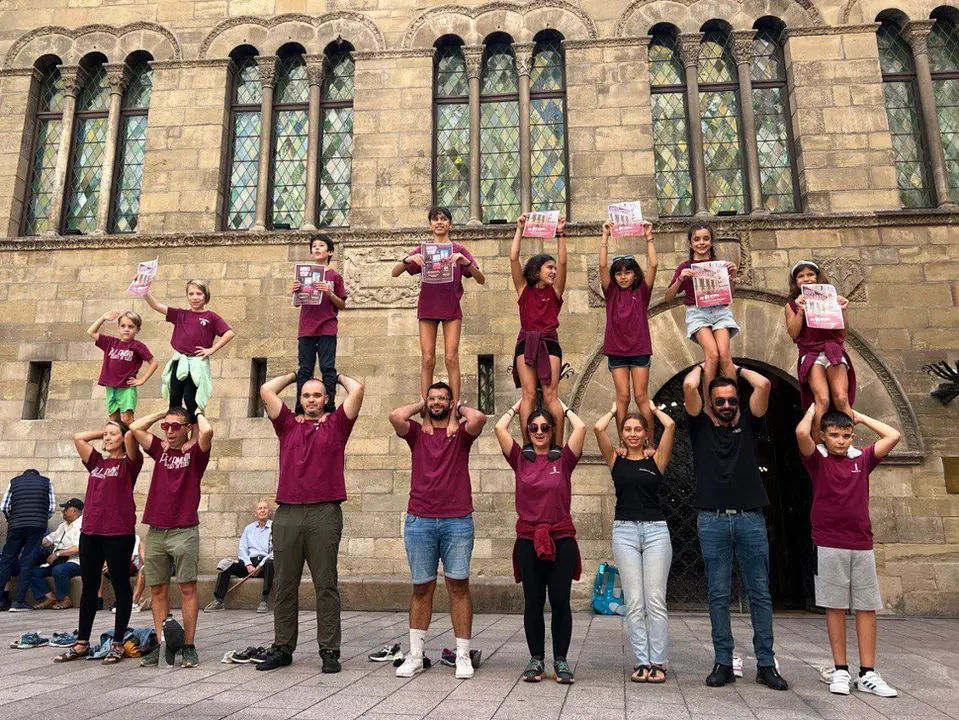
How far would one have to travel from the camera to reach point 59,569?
1066 centimetres

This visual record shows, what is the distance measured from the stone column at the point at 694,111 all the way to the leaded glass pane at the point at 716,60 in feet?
0.87

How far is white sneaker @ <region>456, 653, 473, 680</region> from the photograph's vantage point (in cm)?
580

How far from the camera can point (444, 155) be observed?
1284cm

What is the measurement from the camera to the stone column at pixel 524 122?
40.4 ft

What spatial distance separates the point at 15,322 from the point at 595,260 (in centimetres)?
1026

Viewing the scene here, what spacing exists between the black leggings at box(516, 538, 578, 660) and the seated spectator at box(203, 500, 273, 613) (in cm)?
551

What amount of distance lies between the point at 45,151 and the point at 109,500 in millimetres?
9855

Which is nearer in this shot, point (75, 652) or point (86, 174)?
point (75, 652)

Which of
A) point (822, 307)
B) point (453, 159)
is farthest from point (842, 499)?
point (453, 159)

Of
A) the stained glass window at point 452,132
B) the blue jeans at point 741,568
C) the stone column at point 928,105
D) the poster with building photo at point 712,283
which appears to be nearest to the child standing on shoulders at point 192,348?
the stained glass window at point 452,132

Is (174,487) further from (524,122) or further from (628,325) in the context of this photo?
(524,122)

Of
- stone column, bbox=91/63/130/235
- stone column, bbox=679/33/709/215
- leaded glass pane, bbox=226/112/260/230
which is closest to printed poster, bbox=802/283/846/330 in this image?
stone column, bbox=679/33/709/215

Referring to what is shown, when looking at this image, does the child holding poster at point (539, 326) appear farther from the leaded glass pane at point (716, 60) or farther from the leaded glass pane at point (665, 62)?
the leaded glass pane at point (716, 60)

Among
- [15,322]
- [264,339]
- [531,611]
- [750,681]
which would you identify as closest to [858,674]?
[750,681]
